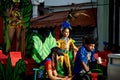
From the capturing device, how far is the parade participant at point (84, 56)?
847 centimetres

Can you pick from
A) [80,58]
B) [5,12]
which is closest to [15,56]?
[5,12]

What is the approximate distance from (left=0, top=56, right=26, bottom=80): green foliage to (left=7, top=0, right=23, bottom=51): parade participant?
4.20 ft

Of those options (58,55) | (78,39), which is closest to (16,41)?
(58,55)

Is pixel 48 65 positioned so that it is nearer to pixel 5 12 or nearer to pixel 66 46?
pixel 66 46

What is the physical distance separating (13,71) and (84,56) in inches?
70.0

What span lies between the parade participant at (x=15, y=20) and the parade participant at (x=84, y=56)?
228 centimetres

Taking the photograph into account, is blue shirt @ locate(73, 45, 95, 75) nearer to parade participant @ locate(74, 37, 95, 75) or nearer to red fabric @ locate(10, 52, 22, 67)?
parade participant @ locate(74, 37, 95, 75)

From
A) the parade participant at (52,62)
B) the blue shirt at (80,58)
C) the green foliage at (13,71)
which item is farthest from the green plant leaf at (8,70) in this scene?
the blue shirt at (80,58)

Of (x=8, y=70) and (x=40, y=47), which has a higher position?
(x=40, y=47)

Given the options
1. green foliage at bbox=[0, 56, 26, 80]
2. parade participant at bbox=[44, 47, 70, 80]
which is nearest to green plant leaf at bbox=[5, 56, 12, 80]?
green foliage at bbox=[0, 56, 26, 80]

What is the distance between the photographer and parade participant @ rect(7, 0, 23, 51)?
404 inches

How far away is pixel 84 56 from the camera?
8.54 metres

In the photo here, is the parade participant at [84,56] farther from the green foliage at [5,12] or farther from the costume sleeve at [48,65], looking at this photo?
the green foliage at [5,12]

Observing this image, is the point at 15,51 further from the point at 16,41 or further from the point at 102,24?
the point at 102,24
